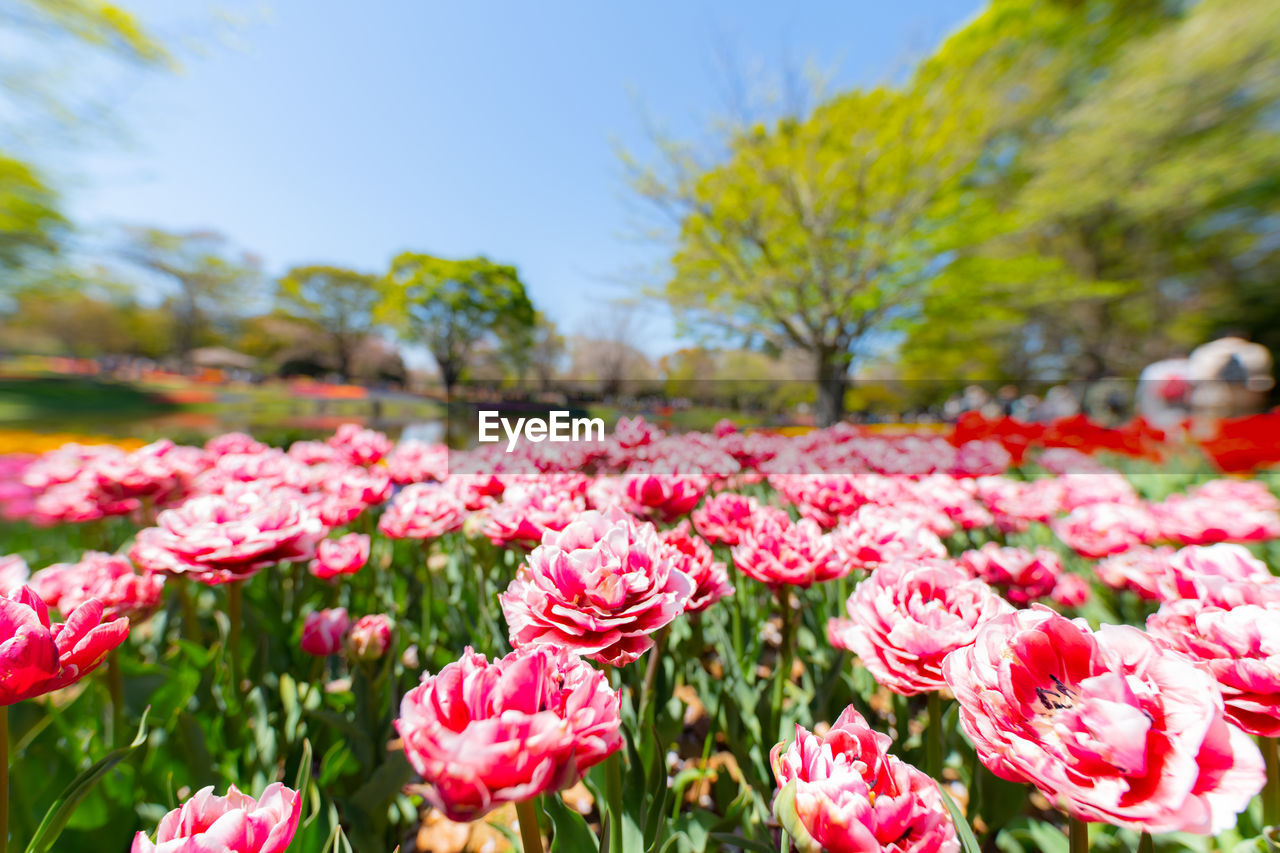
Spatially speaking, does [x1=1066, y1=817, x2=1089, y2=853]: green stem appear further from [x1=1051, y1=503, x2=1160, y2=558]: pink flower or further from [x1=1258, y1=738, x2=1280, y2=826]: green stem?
[x1=1051, y1=503, x2=1160, y2=558]: pink flower

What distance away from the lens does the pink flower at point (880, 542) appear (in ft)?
3.08

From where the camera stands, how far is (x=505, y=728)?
40cm

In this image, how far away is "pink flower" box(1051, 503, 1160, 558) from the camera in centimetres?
136

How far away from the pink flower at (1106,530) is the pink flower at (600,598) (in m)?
1.50

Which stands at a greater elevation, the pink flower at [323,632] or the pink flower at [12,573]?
the pink flower at [12,573]

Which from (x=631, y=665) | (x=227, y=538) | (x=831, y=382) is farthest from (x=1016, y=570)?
(x=831, y=382)

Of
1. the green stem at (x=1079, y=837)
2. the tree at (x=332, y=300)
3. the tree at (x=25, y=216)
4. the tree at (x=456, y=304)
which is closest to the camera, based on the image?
the green stem at (x=1079, y=837)

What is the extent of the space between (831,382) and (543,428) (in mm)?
7766

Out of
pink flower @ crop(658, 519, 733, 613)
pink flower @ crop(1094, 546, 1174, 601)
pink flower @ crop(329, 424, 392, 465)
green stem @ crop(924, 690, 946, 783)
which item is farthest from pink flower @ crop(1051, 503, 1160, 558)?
pink flower @ crop(329, 424, 392, 465)

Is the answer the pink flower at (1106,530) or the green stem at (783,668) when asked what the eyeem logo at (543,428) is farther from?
the pink flower at (1106,530)

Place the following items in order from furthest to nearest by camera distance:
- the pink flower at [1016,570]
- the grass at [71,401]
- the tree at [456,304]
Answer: the tree at [456,304] < the grass at [71,401] < the pink flower at [1016,570]

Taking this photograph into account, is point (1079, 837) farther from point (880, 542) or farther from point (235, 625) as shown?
point (235, 625)

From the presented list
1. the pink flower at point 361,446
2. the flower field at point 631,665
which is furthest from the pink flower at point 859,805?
the pink flower at point 361,446

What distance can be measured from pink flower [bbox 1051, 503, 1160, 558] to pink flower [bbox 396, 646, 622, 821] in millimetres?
1644
